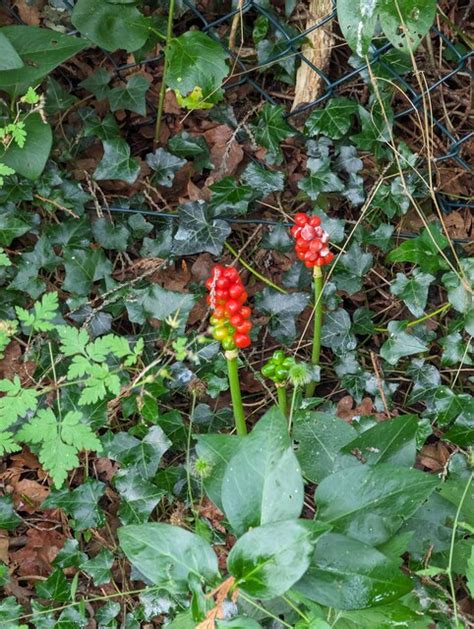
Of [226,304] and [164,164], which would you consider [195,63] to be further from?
[226,304]

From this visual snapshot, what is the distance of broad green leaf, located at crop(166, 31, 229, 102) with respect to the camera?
229cm

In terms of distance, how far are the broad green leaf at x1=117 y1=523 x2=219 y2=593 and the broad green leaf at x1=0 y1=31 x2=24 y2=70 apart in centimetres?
122

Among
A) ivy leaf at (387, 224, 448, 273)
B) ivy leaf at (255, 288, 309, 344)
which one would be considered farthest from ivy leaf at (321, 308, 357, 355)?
ivy leaf at (387, 224, 448, 273)

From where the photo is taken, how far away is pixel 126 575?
2246mm

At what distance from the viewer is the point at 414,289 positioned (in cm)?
235

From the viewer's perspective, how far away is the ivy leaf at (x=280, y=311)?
2.33 m

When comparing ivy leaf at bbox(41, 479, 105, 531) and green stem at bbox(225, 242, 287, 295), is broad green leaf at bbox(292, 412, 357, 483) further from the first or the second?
ivy leaf at bbox(41, 479, 105, 531)

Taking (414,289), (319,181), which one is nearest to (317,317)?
(414,289)

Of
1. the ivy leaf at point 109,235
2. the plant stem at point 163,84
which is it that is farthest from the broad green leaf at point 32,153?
the plant stem at point 163,84

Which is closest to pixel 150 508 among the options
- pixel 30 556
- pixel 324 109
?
pixel 30 556

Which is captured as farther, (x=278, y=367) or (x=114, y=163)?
(x=114, y=163)

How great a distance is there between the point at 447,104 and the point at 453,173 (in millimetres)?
240

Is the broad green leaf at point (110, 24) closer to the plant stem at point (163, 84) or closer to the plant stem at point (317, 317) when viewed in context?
the plant stem at point (163, 84)

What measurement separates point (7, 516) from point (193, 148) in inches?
49.8
